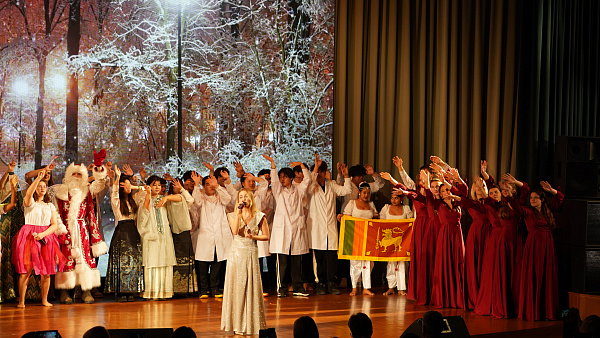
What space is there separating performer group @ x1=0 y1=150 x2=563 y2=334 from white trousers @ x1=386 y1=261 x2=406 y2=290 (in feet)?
0.04

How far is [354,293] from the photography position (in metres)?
8.14

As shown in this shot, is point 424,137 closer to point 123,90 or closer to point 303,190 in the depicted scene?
point 303,190

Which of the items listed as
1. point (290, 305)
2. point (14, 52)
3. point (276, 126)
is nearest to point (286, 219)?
point (290, 305)

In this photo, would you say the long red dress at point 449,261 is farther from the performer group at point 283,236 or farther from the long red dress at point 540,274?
the long red dress at point 540,274

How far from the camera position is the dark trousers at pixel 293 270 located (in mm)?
7998

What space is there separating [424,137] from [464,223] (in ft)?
4.94

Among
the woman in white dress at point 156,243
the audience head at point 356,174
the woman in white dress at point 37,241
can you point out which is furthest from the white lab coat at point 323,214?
the woman in white dress at point 37,241

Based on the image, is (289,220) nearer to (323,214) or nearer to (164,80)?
(323,214)

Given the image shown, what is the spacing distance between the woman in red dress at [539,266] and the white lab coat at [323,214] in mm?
2272

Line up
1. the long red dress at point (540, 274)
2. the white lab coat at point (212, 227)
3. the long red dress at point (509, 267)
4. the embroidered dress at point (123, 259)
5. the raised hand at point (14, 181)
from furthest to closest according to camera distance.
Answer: the white lab coat at point (212, 227)
the embroidered dress at point (123, 259)
the raised hand at point (14, 181)
the long red dress at point (509, 267)
the long red dress at point (540, 274)

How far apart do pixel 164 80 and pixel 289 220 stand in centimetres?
238

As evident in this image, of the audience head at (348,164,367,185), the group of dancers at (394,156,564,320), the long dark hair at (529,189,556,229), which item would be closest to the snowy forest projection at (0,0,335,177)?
the audience head at (348,164,367,185)

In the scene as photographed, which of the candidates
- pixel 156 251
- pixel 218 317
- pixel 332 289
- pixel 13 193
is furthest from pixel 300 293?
pixel 13 193

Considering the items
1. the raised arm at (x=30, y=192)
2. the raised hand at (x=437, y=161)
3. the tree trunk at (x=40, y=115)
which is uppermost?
the tree trunk at (x=40, y=115)
